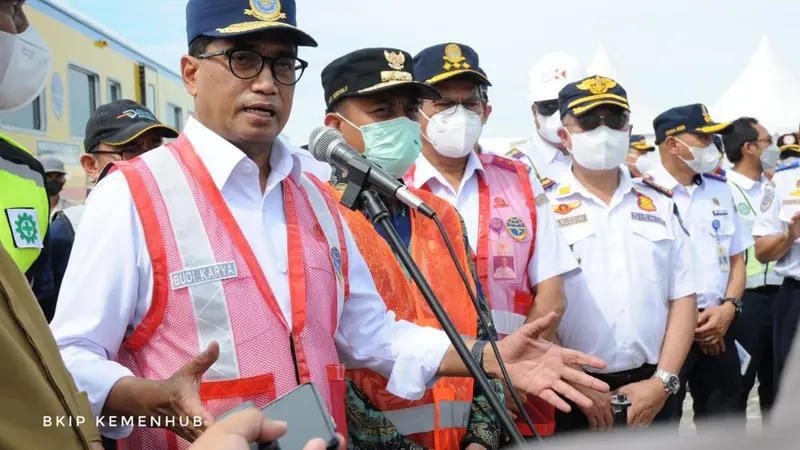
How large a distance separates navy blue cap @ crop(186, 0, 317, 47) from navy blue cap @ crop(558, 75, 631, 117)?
8.00ft

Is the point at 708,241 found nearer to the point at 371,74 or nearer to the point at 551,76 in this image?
the point at 551,76

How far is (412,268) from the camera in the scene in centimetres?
217

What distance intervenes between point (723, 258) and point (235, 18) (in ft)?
14.3

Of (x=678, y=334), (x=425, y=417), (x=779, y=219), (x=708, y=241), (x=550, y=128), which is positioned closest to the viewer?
(x=425, y=417)

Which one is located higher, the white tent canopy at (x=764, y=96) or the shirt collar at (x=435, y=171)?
the white tent canopy at (x=764, y=96)

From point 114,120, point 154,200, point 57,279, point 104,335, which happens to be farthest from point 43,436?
point 114,120

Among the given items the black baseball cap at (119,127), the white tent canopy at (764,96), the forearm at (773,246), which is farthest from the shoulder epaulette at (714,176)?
the white tent canopy at (764,96)

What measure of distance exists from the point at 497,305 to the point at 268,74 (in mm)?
1636

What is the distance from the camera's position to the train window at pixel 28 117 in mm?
7242

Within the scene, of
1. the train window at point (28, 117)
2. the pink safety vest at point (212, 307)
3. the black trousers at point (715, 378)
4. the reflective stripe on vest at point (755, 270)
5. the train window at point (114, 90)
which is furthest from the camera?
the train window at point (114, 90)

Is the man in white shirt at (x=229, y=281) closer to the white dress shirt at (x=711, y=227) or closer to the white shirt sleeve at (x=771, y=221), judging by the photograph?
the white dress shirt at (x=711, y=227)

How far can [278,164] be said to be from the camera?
8.16 feet

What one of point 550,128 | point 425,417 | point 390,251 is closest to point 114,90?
point 550,128

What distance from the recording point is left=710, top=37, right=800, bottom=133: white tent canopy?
56.1 feet
